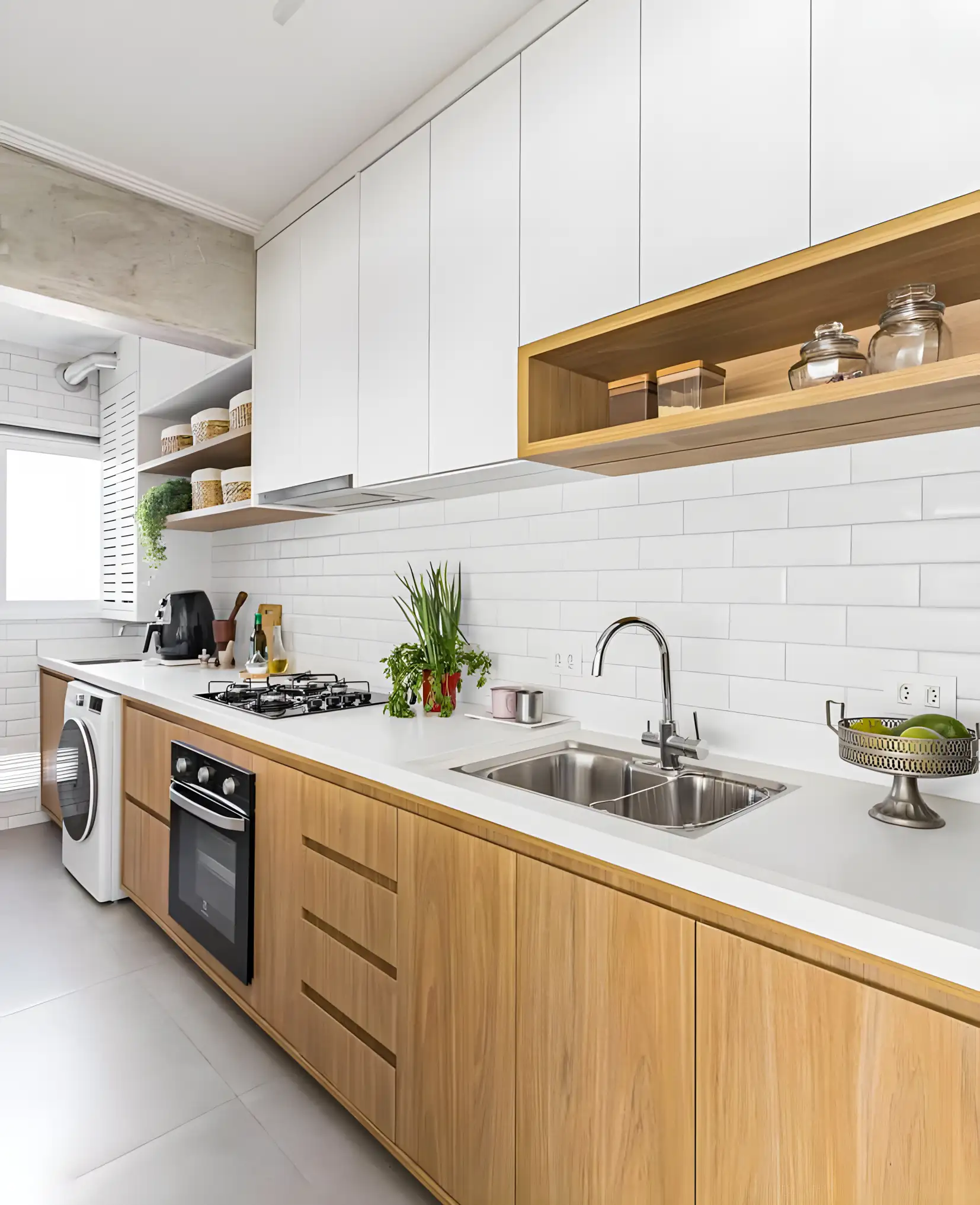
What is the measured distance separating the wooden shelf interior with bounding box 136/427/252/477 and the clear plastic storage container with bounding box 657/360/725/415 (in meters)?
1.83

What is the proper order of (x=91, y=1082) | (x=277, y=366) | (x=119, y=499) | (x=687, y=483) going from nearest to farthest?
(x=687, y=483), (x=91, y=1082), (x=277, y=366), (x=119, y=499)

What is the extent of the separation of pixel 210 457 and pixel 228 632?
83 centimetres

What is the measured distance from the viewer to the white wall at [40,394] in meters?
4.11

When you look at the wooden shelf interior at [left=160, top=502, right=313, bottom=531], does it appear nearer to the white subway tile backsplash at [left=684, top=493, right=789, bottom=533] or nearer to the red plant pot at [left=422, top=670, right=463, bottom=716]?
the red plant pot at [left=422, top=670, right=463, bottom=716]

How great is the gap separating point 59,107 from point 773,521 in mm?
2270

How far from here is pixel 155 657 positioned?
3.77 m

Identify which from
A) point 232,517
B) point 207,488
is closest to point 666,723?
point 232,517

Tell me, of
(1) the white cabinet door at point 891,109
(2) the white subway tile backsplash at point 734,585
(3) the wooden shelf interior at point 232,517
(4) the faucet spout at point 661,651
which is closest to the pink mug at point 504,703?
(4) the faucet spout at point 661,651

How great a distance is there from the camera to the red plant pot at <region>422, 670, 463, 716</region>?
233 centimetres

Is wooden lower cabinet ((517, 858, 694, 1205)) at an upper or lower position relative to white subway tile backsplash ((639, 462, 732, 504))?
lower

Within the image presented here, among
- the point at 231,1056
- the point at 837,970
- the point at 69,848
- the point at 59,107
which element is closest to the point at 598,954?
the point at 837,970

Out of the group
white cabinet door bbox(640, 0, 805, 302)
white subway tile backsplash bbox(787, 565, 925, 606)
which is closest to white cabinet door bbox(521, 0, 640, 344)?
white cabinet door bbox(640, 0, 805, 302)

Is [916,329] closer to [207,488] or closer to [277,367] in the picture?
[277,367]

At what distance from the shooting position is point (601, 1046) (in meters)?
1.23
